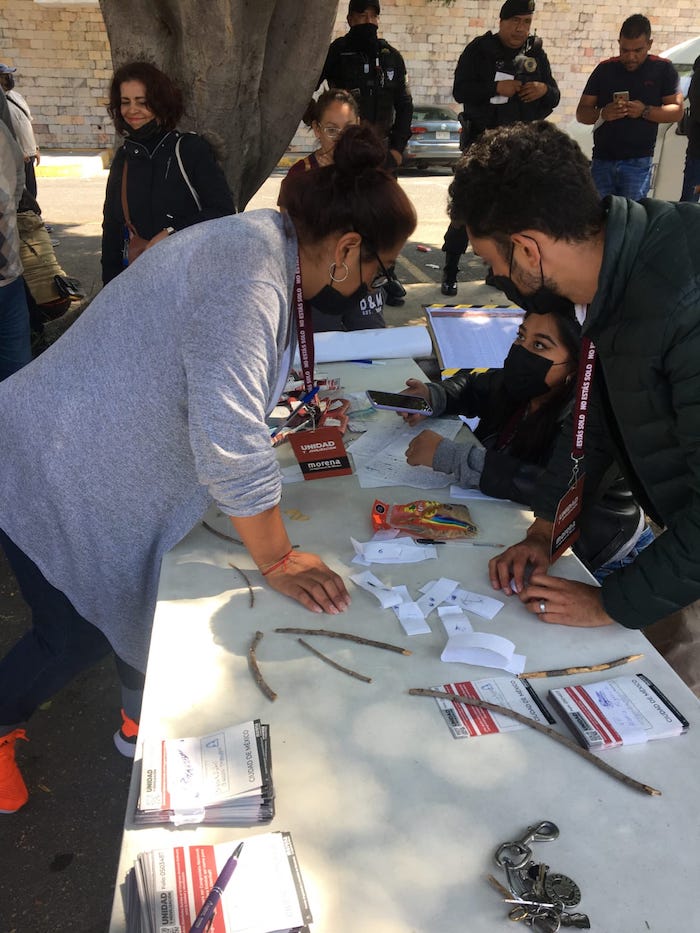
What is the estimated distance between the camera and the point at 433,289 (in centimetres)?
596

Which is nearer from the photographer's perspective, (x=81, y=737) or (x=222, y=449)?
(x=222, y=449)

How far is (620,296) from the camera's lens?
133cm

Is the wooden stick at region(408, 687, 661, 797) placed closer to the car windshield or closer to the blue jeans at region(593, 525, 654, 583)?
the blue jeans at region(593, 525, 654, 583)

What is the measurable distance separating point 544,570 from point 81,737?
154cm

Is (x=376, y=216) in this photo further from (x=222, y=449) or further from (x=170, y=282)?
(x=222, y=449)

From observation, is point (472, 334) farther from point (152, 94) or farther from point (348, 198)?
point (152, 94)

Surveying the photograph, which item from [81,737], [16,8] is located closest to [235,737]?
[81,737]

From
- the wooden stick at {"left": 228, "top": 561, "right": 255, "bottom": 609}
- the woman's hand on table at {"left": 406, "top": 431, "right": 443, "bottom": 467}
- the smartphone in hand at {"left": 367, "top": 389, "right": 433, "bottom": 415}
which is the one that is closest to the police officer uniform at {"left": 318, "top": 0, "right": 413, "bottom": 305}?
the smartphone in hand at {"left": 367, "top": 389, "right": 433, "bottom": 415}

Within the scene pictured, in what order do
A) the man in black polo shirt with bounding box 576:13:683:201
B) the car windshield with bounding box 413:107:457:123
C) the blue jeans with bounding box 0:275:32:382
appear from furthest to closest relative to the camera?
the car windshield with bounding box 413:107:457:123 → the man in black polo shirt with bounding box 576:13:683:201 → the blue jeans with bounding box 0:275:32:382

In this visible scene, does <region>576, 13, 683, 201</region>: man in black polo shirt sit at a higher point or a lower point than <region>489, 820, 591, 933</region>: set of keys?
higher

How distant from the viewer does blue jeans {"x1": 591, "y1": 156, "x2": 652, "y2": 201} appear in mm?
5559

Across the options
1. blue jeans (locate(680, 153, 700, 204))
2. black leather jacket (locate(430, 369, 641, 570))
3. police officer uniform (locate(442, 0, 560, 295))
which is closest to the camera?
black leather jacket (locate(430, 369, 641, 570))

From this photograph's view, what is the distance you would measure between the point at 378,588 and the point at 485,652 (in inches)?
10.5

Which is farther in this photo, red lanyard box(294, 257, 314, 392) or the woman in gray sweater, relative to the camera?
red lanyard box(294, 257, 314, 392)
